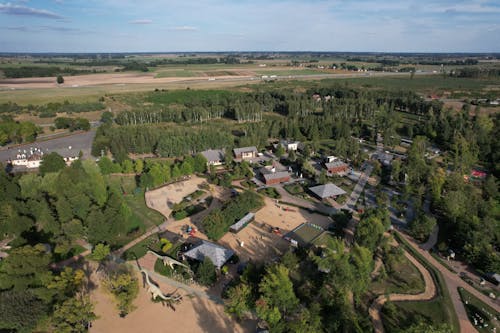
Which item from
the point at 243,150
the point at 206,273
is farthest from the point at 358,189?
the point at 206,273

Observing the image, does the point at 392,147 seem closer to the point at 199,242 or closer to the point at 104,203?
A: the point at 199,242

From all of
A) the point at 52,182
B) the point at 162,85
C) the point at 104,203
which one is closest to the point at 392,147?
the point at 104,203

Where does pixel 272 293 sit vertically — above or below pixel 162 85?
below

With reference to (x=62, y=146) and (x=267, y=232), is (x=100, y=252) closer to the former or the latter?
(x=267, y=232)

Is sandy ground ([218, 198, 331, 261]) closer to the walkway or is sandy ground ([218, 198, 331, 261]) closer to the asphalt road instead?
the walkway

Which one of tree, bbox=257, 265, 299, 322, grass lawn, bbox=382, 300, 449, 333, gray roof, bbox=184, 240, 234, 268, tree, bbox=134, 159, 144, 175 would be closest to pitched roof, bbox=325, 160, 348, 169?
gray roof, bbox=184, 240, 234, 268

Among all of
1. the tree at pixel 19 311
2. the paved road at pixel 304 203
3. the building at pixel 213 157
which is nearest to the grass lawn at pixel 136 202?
the building at pixel 213 157

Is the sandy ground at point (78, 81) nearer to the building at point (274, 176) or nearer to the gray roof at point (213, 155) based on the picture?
the gray roof at point (213, 155)
